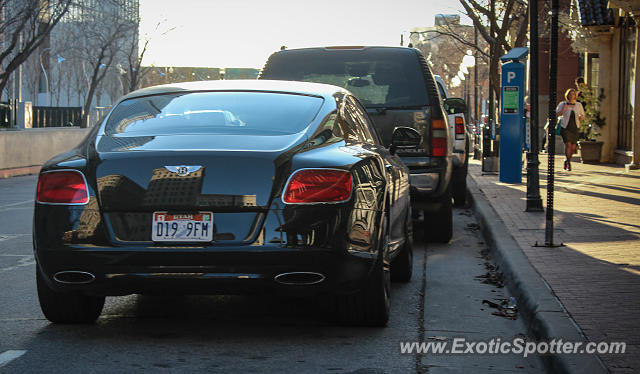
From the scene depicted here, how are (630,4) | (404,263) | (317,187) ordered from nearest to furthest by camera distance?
(317,187)
(404,263)
(630,4)

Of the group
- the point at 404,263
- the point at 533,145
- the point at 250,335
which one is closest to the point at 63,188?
the point at 250,335

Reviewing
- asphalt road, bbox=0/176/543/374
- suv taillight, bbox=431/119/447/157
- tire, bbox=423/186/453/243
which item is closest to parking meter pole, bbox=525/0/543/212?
tire, bbox=423/186/453/243

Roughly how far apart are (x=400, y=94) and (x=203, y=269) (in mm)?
5254

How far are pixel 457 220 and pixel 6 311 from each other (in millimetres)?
8167

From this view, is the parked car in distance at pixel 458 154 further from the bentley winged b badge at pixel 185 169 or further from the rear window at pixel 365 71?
the bentley winged b badge at pixel 185 169

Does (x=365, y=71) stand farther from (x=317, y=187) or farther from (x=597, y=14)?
(x=597, y=14)

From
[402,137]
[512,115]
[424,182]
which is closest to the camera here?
[402,137]

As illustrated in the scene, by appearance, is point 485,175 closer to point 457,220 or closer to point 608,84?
point 608,84

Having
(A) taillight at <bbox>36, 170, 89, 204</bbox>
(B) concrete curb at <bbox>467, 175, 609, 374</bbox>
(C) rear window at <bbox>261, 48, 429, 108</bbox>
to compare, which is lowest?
(B) concrete curb at <bbox>467, 175, 609, 374</bbox>

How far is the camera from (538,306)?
648 centimetres

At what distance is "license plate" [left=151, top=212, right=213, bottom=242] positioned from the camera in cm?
567

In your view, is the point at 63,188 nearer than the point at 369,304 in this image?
Yes

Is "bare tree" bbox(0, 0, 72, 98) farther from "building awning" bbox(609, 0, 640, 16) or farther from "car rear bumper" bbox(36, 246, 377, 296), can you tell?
"car rear bumper" bbox(36, 246, 377, 296)

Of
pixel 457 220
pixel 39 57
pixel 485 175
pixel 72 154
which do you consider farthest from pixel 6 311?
pixel 39 57
